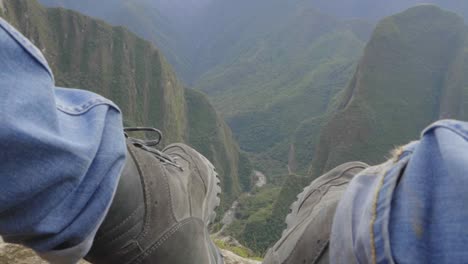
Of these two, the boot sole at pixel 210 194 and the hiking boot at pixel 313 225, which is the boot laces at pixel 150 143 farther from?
the hiking boot at pixel 313 225

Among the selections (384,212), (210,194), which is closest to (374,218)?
(384,212)

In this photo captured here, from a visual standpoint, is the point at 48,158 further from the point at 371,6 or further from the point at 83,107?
the point at 371,6

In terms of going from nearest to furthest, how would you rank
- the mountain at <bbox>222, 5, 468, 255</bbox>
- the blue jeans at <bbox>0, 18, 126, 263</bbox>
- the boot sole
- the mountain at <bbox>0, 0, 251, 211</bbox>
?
the blue jeans at <bbox>0, 18, 126, 263</bbox> < the boot sole < the mountain at <bbox>0, 0, 251, 211</bbox> < the mountain at <bbox>222, 5, 468, 255</bbox>

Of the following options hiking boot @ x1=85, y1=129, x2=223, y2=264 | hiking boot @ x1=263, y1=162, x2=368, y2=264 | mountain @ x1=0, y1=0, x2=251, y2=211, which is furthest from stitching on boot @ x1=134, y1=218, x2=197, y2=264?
mountain @ x1=0, y1=0, x2=251, y2=211

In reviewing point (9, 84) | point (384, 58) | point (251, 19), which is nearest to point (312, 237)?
point (9, 84)

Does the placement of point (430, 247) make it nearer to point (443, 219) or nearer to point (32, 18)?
point (443, 219)

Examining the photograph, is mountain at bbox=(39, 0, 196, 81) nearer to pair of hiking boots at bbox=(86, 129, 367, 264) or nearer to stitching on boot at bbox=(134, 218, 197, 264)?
pair of hiking boots at bbox=(86, 129, 367, 264)
